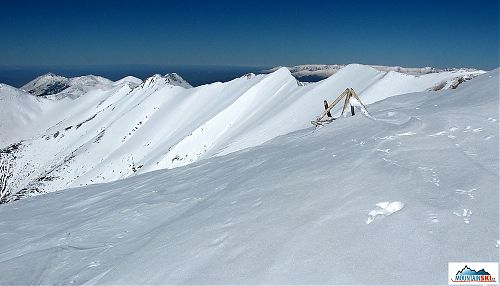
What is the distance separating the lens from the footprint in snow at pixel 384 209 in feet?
21.8

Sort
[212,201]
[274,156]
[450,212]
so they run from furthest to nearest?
[274,156] → [212,201] → [450,212]

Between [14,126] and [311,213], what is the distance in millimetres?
197017

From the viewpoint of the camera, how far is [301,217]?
7352 millimetres

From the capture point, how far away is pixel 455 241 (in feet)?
18.1

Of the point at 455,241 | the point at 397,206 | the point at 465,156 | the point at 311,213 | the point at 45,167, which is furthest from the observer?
the point at 45,167

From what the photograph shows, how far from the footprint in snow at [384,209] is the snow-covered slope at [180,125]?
1396 inches

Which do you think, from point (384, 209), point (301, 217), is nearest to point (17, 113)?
point (301, 217)

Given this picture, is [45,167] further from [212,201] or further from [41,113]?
[212,201]

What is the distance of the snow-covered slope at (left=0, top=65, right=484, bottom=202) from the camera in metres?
52.4

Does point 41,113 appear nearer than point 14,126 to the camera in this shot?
No

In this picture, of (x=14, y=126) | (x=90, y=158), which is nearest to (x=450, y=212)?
(x=90, y=158)

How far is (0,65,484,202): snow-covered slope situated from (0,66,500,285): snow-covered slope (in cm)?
3017

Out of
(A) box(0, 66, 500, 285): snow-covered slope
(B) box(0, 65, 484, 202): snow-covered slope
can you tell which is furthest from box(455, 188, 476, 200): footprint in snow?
(B) box(0, 65, 484, 202): snow-covered slope

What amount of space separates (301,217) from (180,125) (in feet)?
262
